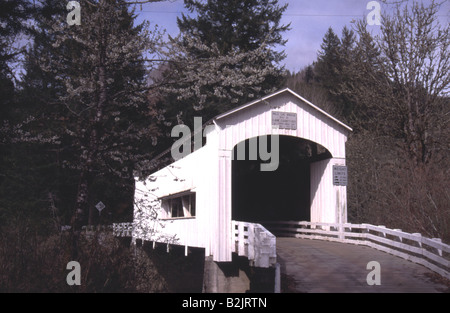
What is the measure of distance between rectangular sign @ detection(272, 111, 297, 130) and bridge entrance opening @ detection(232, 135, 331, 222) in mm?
3832

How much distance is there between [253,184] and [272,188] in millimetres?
860

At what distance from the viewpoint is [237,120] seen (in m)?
14.5

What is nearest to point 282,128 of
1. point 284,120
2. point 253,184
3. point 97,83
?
point 284,120

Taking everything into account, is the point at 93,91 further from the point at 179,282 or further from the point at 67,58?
the point at 179,282

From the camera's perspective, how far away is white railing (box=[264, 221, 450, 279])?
428 inches

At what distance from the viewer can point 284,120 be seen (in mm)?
15094

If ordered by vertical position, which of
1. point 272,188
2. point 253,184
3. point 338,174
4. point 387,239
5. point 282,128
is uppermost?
point 282,128

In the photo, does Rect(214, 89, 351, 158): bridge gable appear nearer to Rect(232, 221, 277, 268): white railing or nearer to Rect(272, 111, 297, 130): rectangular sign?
Rect(272, 111, 297, 130): rectangular sign

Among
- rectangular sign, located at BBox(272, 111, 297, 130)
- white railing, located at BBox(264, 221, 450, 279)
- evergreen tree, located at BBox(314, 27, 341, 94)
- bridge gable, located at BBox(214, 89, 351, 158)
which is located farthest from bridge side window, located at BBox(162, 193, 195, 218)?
evergreen tree, located at BBox(314, 27, 341, 94)

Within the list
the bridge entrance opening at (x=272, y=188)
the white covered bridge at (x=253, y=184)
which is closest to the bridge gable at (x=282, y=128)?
the white covered bridge at (x=253, y=184)

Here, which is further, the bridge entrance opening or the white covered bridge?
the bridge entrance opening

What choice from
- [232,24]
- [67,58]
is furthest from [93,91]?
[232,24]

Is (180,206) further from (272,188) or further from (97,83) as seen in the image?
(97,83)
